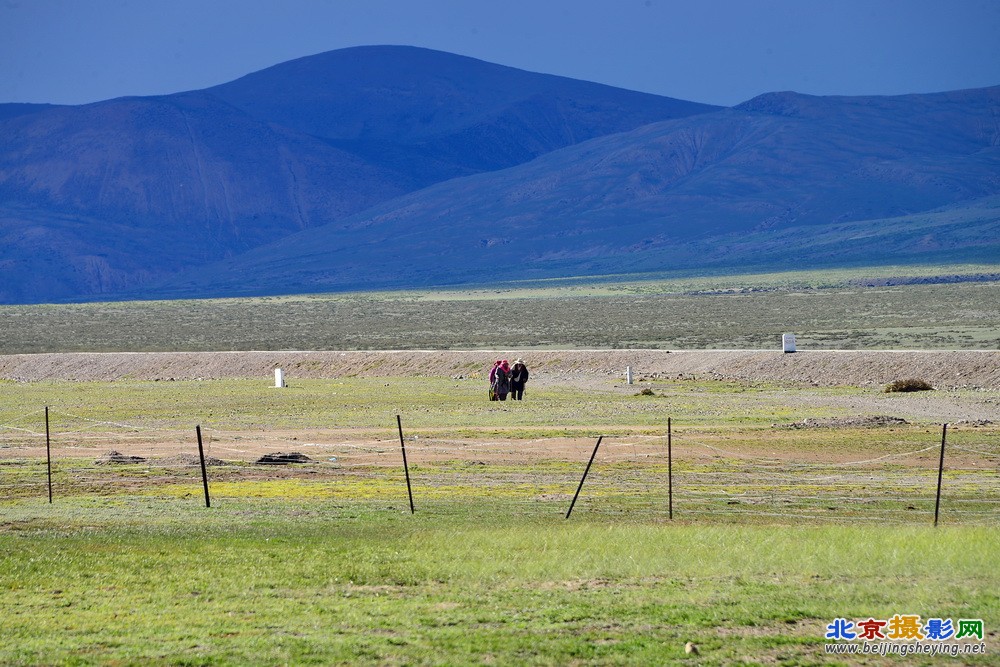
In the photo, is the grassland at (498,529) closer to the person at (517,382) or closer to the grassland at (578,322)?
the person at (517,382)

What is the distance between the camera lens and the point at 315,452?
2533 cm

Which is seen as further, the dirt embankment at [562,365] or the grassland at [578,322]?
the grassland at [578,322]

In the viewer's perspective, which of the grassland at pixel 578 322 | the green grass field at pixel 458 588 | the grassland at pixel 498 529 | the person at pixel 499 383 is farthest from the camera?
the grassland at pixel 578 322

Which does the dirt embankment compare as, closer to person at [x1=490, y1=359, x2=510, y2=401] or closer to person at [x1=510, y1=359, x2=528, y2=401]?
person at [x1=510, y1=359, x2=528, y2=401]

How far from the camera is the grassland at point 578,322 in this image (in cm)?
6181

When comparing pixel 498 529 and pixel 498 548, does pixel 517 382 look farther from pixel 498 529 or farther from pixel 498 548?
pixel 498 548

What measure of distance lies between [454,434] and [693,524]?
42.5 feet

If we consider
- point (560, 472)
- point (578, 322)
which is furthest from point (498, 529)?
point (578, 322)

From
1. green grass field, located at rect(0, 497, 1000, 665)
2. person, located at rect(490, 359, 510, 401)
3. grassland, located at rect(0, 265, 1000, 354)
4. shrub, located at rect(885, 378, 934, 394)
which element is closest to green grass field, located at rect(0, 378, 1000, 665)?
green grass field, located at rect(0, 497, 1000, 665)

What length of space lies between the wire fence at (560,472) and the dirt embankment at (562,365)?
12807mm

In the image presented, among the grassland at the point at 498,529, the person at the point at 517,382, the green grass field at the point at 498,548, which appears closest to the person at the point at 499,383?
the person at the point at 517,382

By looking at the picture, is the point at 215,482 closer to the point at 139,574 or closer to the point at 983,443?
the point at 139,574

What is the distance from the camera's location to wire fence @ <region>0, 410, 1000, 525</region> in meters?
17.6

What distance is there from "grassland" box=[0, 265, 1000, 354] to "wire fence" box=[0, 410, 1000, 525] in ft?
91.4
